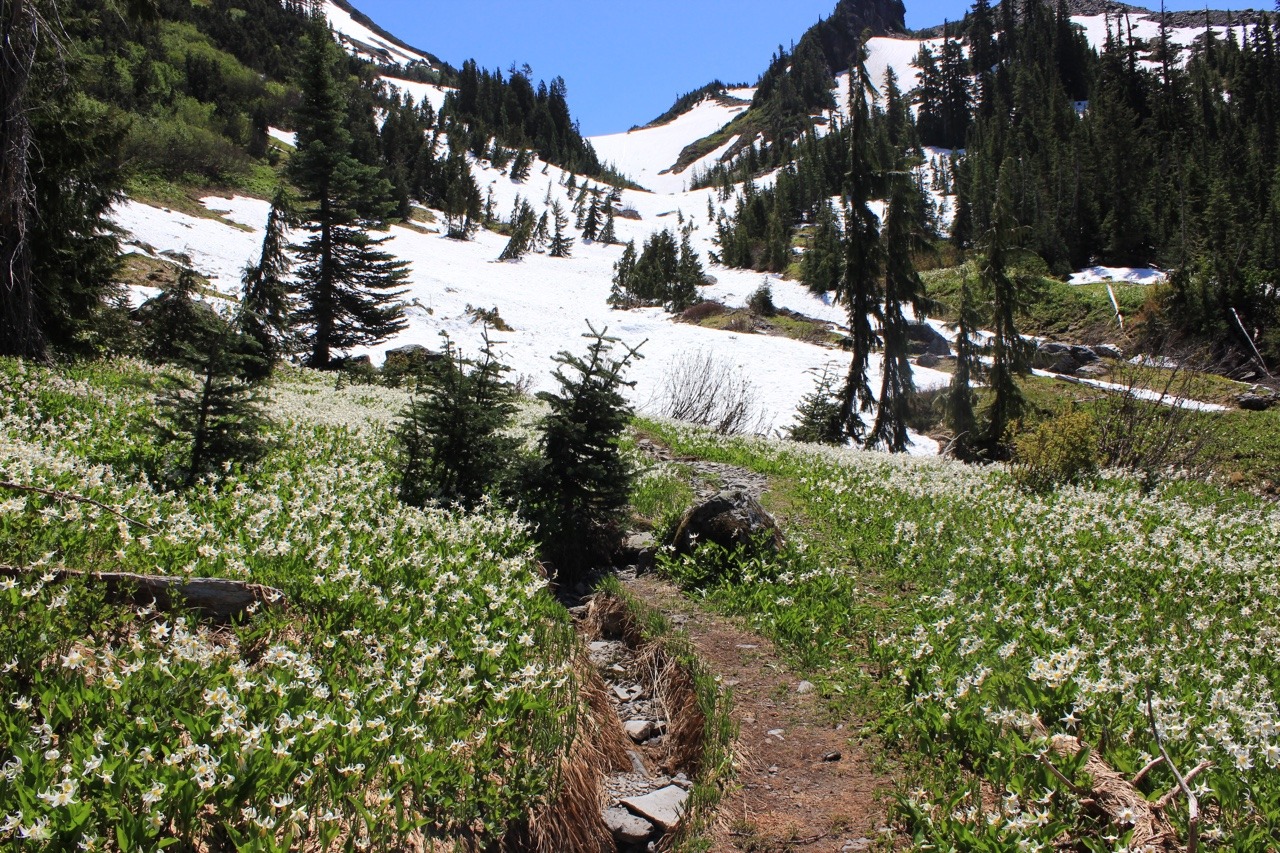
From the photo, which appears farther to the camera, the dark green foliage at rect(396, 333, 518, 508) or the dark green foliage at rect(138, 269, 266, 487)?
the dark green foliage at rect(396, 333, 518, 508)

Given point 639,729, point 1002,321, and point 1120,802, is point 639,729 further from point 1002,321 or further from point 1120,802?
point 1002,321

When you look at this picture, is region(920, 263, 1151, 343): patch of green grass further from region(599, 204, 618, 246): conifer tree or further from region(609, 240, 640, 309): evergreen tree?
region(599, 204, 618, 246): conifer tree

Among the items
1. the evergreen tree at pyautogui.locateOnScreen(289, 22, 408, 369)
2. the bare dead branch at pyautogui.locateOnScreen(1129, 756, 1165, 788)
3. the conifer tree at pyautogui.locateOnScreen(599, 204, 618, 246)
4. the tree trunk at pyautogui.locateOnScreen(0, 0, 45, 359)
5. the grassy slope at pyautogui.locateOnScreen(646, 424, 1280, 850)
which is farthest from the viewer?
the conifer tree at pyautogui.locateOnScreen(599, 204, 618, 246)

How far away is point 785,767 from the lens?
16.6 ft

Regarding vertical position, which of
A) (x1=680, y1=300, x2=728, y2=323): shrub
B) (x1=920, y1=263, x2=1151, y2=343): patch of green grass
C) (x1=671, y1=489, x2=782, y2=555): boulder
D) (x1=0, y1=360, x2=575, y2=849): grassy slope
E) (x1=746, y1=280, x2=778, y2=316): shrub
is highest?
(x1=920, y1=263, x2=1151, y2=343): patch of green grass

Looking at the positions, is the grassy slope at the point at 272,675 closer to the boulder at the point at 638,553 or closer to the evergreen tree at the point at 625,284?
the boulder at the point at 638,553

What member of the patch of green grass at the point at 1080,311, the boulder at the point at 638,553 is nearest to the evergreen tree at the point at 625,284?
the patch of green grass at the point at 1080,311

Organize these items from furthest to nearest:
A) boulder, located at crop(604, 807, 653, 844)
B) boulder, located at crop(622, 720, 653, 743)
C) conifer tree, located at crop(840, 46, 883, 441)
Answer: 1. conifer tree, located at crop(840, 46, 883, 441)
2. boulder, located at crop(622, 720, 653, 743)
3. boulder, located at crop(604, 807, 653, 844)

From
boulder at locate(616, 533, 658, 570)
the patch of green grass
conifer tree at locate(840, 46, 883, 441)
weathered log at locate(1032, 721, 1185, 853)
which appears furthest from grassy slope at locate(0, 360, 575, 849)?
the patch of green grass

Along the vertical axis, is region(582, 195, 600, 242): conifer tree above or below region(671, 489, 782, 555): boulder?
above

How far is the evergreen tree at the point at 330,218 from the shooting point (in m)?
25.5

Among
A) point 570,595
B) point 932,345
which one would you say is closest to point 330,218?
point 570,595

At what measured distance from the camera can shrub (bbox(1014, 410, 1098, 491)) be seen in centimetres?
1303

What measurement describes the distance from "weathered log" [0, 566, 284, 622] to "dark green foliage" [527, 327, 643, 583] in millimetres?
4311
